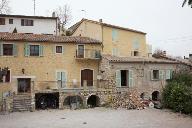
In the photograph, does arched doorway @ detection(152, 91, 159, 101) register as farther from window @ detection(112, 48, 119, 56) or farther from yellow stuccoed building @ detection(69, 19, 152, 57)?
window @ detection(112, 48, 119, 56)

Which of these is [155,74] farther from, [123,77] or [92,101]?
[92,101]

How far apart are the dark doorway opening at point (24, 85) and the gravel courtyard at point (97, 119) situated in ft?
14.8

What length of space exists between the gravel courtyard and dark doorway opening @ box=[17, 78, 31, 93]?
4511mm

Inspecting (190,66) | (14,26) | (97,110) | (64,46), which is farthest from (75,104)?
(190,66)

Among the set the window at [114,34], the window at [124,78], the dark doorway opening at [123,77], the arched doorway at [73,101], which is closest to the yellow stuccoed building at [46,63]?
the arched doorway at [73,101]

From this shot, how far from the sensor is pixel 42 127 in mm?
24688

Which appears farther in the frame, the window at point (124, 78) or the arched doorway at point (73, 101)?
the window at point (124, 78)

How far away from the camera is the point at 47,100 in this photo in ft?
117

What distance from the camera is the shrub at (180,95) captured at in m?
31.9

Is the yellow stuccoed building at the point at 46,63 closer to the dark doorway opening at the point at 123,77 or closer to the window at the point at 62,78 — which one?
the window at the point at 62,78

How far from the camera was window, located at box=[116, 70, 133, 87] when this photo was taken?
1432 inches

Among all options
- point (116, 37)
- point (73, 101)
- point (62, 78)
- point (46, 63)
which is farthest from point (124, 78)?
point (46, 63)

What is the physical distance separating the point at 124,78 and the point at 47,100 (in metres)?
9.53

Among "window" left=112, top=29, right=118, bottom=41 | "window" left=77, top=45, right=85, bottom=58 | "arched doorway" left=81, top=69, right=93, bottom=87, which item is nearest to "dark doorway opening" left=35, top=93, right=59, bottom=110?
"arched doorway" left=81, top=69, right=93, bottom=87
